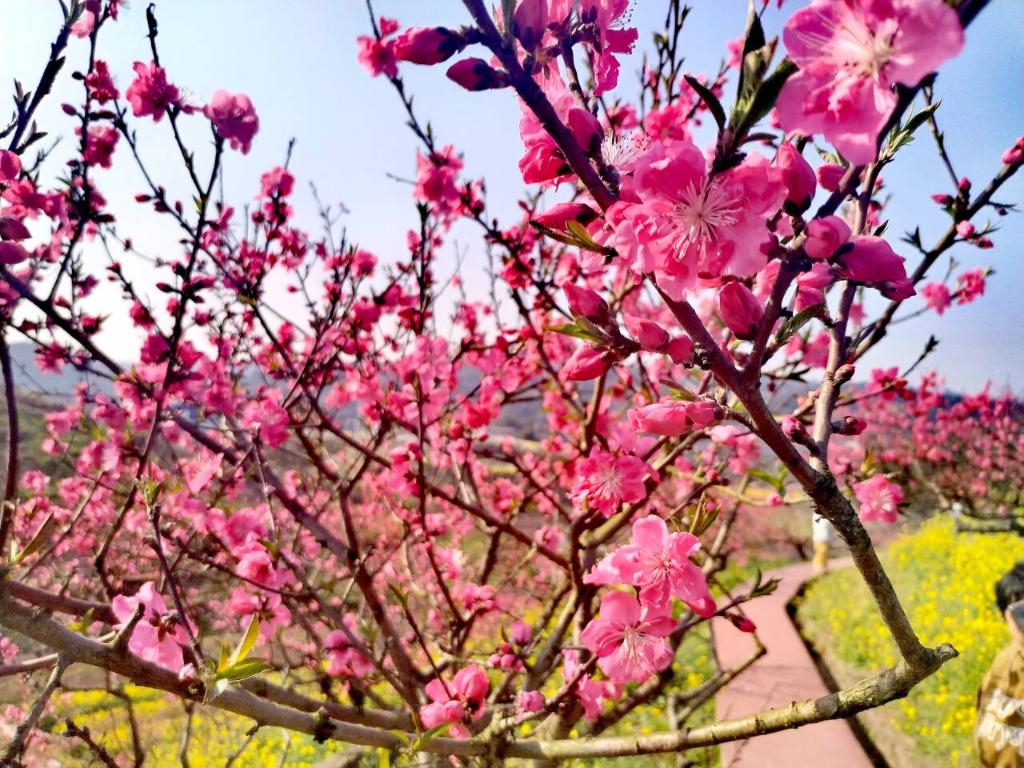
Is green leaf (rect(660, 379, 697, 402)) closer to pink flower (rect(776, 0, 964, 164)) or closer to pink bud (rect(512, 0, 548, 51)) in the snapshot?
pink flower (rect(776, 0, 964, 164))

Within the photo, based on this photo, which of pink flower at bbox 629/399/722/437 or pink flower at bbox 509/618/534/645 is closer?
pink flower at bbox 629/399/722/437

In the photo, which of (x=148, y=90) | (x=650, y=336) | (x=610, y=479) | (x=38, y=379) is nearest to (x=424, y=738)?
(x=610, y=479)

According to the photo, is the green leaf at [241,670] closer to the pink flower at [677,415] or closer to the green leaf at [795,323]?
the pink flower at [677,415]

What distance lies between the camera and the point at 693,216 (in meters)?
0.78

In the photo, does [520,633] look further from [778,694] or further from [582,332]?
[778,694]

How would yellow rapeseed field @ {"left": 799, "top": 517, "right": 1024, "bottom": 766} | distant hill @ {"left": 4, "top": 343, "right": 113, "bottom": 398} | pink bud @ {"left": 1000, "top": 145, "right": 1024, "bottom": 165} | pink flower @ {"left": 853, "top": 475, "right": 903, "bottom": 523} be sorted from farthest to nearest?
yellow rapeseed field @ {"left": 799, "top": 517, "right": 1024, "bottom": 766} < distant hill @ {"left": 4, "top": 343, "right": 113, "bottom": 398} < pink flower @ {"left": 853, "top": 475, "right": 903, "bottom": 523} < pink bud @ {"left": 1000, "top": 145, "right": 1024, "bottom": 165}

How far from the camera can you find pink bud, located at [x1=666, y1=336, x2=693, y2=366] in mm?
838

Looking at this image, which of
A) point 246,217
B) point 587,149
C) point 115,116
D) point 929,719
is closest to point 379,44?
point 115,116

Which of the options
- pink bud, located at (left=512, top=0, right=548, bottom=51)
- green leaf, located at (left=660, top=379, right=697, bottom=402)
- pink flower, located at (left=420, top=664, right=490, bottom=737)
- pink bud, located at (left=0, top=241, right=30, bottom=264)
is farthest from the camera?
pink flower, located at (left=420, top=664, right=490, bottom=737)

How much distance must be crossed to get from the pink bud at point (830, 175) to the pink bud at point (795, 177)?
0.40 feet

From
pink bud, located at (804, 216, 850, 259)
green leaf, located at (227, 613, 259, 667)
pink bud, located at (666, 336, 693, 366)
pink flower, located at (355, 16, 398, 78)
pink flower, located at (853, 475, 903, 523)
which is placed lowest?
green leaf, located at (227, 613, 259, 667)

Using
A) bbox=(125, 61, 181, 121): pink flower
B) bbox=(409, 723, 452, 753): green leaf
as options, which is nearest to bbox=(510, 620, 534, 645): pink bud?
bbox=(409, 723, 452, 753): green leaf

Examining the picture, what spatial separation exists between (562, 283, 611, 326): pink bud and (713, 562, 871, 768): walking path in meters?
3.66

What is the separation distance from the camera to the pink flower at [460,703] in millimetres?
1902
